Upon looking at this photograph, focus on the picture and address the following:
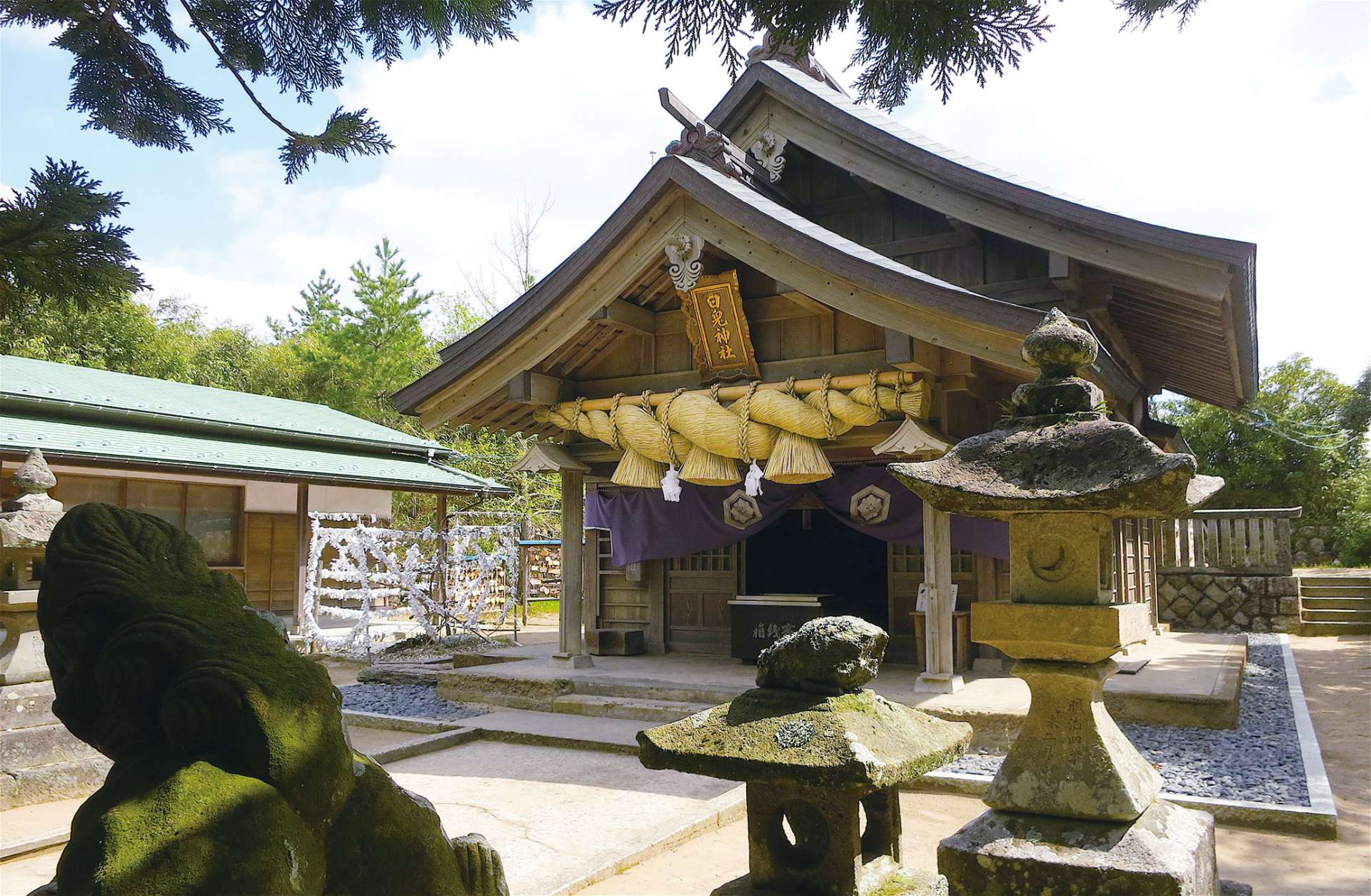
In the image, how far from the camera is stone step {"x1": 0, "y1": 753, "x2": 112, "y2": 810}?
6.41 metres

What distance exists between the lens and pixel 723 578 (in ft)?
39.9

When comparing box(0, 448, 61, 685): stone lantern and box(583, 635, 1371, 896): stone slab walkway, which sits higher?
box(0, 448, 61, 685): stone lantern

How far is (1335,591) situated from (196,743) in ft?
65.2

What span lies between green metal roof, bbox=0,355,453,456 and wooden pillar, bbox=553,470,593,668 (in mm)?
8457

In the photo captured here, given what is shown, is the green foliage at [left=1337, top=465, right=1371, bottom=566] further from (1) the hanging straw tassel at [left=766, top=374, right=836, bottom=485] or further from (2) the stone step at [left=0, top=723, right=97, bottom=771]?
(2) the stone step at [left=0, top=723, right=97, bottom=771]

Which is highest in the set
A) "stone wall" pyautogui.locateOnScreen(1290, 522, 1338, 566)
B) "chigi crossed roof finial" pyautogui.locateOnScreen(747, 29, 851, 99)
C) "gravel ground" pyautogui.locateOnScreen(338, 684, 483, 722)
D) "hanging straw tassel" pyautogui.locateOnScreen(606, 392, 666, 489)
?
"chigi crossed roof finial" pyautogui.locateOnScreen(747, 29, 851, 99)

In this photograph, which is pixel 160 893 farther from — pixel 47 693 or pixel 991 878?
pixel 47 693

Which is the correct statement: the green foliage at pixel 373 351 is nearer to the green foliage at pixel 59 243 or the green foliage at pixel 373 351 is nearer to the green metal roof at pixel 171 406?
the green metal roof at pixel 171 406

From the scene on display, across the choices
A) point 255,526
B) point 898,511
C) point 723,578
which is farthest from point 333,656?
point 898,511

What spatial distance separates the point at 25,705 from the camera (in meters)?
6.73

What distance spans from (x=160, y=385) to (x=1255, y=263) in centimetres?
1782

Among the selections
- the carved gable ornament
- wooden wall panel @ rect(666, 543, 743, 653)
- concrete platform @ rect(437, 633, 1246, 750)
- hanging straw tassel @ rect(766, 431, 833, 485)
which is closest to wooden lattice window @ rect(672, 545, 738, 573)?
wooden wall panel @ rect(666, 543, 743, 653)

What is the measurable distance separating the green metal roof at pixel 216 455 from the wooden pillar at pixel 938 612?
11.3 metres

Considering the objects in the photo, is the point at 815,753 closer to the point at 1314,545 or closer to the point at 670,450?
the point at 670,450
